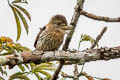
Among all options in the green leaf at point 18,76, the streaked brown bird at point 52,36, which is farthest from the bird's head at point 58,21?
the green leaf at point 18,76

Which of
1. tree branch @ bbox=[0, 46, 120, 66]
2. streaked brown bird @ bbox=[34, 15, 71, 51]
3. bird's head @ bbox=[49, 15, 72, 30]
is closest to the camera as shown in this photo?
tree branch @ bbox=[0, 46, 120, 66]

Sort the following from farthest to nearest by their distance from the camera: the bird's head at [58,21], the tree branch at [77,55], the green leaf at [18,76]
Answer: the bird's head at [58,21] < the green leaf at [18,76] < the tree branch at [77,55]

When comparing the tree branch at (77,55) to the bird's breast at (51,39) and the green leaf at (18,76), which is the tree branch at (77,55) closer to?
the green leaf at (18,76)

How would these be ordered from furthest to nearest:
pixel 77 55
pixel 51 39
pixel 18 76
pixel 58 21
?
1. pixel 51 39
2. pixel 58 21
3. pixel 18 76
4. pixel 77 55

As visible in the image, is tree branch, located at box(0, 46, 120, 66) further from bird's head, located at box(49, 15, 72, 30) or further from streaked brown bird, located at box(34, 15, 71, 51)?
streaked brown bird, located at box(34, 15, 71, 51)

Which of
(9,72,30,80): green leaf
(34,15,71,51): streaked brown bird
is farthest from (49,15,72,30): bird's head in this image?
(9,72,30,80): green leaf

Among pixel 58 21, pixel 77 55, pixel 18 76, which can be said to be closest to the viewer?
pixel 77 55

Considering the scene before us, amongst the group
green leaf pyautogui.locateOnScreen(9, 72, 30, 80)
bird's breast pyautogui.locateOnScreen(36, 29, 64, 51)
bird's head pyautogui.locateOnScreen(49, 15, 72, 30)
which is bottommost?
green leaf pyautogui.locateOnScreen(9, 72, 30, 80)

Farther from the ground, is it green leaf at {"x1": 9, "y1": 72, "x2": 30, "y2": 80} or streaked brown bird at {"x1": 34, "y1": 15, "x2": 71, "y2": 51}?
streaked brown bird at {"x1": 34, "y1": 15, "x2": 71, "y2": 51}

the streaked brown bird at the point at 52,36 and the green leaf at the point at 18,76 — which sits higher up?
the streaked brown bird at the point at 52,36

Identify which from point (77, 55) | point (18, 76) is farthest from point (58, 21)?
point (77, 55)

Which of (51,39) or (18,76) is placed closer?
(18,76)

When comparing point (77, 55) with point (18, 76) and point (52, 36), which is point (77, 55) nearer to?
point (18, 76)

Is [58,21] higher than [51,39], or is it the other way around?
[58,21]
